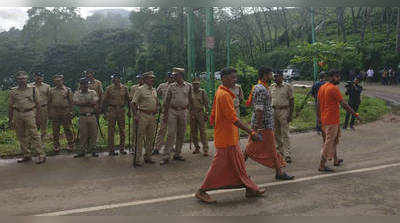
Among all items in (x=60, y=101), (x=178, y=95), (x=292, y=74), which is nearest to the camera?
(x=178, y=95)

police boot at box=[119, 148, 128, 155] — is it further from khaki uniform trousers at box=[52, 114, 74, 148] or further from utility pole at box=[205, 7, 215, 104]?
utility pole at box=[205, 7, 215, 104]

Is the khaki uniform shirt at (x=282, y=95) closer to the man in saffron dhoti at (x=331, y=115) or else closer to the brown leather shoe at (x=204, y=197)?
the man in saffron dhoti at (x=331, y=115)

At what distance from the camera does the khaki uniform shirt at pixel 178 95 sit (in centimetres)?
802

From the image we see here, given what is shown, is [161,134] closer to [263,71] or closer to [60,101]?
[60,101]

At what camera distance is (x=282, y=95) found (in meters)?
8.22

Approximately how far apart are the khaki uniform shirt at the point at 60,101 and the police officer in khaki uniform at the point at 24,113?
3.37ft

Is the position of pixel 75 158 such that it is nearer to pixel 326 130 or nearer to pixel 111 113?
pixel 111 113

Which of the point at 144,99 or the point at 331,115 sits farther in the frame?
the point at 144,99

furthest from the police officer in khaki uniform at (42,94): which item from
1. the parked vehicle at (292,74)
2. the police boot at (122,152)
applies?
the parked vehicle at (292,74)

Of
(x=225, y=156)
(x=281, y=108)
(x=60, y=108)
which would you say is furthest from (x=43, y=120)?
(x=225, y=156)

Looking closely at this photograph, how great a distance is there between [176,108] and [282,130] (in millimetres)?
2222

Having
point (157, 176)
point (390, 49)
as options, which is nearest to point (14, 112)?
point (157, 176)

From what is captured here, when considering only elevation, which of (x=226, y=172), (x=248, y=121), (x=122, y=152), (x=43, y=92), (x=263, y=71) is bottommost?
(x=248, y=121)

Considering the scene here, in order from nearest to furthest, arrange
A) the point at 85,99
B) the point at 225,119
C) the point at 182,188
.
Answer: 1. the point at 225,119
2. the point at 182,188
3. the point at 85,99
